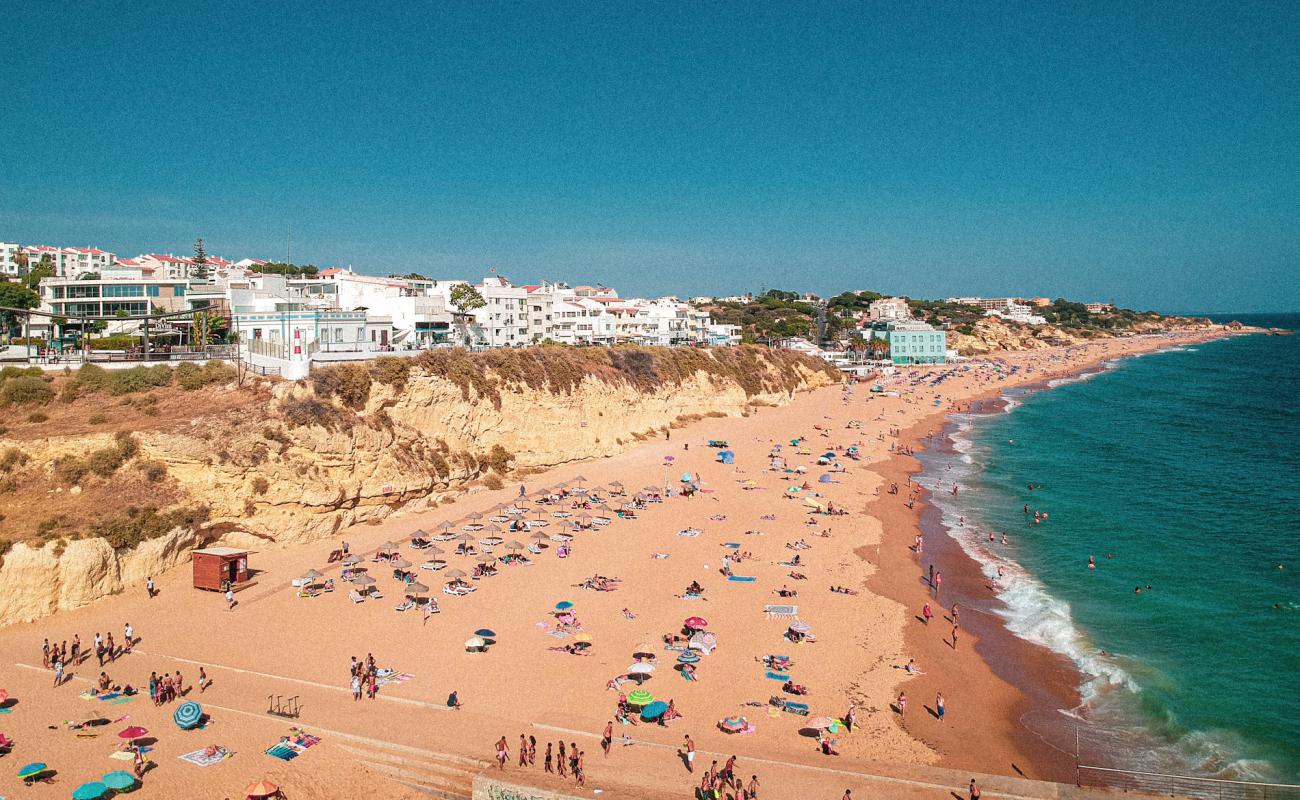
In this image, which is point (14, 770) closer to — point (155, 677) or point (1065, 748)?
point (155, 677)

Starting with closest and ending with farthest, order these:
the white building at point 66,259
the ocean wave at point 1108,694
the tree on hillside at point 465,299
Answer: the ocean wave at point 1108,694 → the tree on hillside at point 465,299 → the white building at point 66,259

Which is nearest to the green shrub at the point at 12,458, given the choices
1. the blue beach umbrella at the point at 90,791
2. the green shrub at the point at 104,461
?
the green shrub at the point at 104,461

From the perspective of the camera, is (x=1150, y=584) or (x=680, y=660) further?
(x=1150, y=584)

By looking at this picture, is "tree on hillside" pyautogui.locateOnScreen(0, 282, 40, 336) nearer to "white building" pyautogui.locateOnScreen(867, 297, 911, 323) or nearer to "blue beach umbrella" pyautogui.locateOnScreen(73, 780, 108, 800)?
"blue beach umbrella" pyautogui.locateOnScreen(73, 780, 108, 800)

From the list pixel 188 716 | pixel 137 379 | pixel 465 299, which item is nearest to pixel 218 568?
pixel 188 716

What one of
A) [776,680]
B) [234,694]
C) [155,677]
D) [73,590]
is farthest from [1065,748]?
[73,590]

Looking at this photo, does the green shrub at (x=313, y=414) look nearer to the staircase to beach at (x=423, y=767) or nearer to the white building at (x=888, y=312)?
the staircase to beach at (x=423, y=767)
